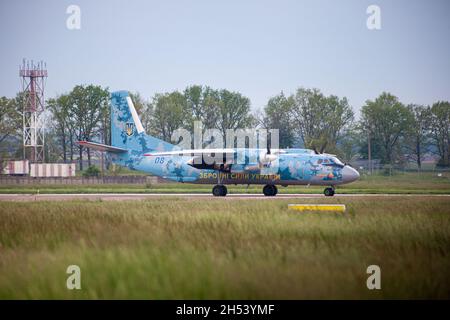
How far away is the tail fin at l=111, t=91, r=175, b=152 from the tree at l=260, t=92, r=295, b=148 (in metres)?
50.4

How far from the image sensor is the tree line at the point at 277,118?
324ft

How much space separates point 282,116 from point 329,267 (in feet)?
298

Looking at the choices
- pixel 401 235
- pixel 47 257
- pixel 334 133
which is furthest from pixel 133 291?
pixel 334 133

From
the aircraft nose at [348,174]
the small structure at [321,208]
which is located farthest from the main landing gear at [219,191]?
the small structure at [321,208]

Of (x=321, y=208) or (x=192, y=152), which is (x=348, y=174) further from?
(x=321, y=208)

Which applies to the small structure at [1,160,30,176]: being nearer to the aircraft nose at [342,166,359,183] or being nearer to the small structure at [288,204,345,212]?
the aircraft nose at [342,166,359,183]

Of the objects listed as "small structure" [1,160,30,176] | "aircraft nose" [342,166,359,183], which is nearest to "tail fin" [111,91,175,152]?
"aircraft nose" [342,166,359,183]

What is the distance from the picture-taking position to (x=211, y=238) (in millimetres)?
13648

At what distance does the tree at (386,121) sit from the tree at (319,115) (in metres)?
3.52

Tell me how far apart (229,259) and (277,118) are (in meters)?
90.5

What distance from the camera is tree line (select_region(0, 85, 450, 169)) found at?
98812 millimetres

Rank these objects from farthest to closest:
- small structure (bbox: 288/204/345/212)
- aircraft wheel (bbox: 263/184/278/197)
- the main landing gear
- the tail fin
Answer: the tail fin
the main landing gear
aircraft wheel (bbox: 263/184/278/197)
small structure (bbox: 288/204/345/212)

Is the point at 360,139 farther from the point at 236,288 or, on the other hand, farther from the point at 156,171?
the point at 236,288

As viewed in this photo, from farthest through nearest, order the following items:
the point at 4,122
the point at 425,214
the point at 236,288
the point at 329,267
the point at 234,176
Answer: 1. the point at 4,122
2. the point at 234,176
3. the point at 425,214
4. the point at 329,267
5. the point at 236,288
